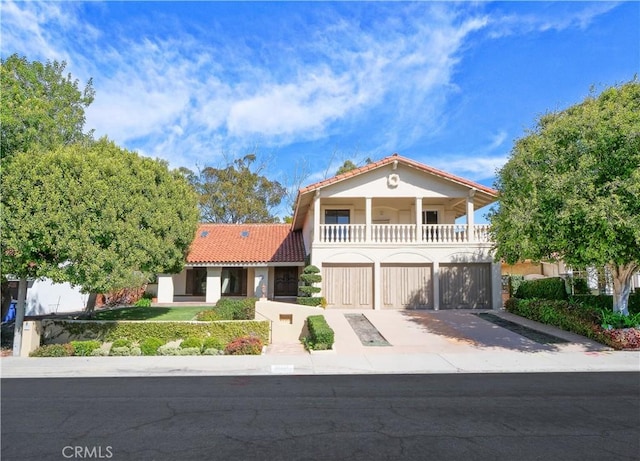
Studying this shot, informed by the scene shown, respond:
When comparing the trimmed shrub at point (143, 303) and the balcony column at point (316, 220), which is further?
the trimmed shrub at point (143, 303)

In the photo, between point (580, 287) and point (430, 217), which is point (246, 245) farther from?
point (580, 287)

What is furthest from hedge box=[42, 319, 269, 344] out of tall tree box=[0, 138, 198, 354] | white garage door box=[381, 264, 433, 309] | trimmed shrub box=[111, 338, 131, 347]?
white garage door box=[381, 264, 433, 309]

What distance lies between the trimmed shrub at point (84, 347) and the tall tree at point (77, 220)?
1.69m

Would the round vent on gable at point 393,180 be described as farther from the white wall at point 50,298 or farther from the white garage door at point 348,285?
the white wall at point 50,298

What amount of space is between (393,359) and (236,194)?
3202 cm

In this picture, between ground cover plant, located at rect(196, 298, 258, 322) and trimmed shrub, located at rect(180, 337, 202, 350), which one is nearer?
trimmed shrub, located at rect(180, 337, 202, 350)

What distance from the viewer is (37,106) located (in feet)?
47.2

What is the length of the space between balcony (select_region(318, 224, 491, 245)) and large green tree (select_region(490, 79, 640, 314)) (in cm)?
672

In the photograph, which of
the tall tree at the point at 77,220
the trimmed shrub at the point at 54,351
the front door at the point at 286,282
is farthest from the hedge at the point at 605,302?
the trimmed shrub at the point at 54,351

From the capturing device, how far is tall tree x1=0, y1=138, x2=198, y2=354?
11.8 meters

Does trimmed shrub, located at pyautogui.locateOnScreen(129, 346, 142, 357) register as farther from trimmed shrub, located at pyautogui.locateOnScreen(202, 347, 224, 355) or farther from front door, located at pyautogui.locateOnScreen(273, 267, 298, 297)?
front door, located at pyautogui.locateOnScreen(273, 267, 298, 297)

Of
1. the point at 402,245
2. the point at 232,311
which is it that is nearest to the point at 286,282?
the point at 402,245

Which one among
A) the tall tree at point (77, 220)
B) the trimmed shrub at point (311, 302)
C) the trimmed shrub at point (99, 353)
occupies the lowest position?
the trimmed shrub at point (99, 353)

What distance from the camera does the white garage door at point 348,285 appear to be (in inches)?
802
